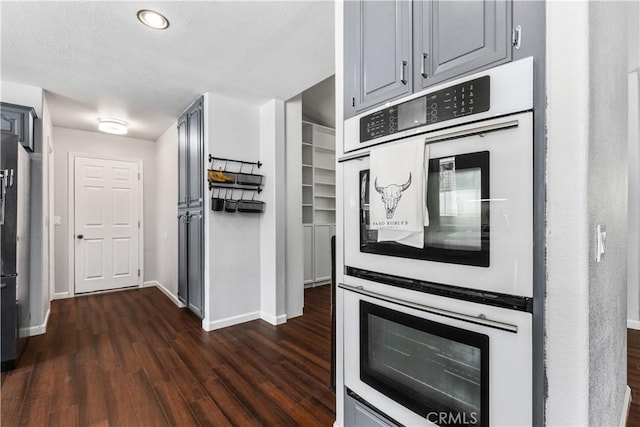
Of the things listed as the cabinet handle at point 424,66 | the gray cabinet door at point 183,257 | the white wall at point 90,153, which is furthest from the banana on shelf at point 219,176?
the white wall at point 90,153

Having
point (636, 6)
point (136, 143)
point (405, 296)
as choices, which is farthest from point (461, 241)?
point (136, 143)

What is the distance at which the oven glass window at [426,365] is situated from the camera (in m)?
1.05

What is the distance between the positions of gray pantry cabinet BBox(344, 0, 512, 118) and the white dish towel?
268 mm

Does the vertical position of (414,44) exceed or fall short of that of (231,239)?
it exceeds it

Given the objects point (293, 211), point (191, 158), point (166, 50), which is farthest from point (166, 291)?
point (166, 50)

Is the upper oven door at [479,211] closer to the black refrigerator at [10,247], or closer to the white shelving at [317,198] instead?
the black refrigerator at [10,247]

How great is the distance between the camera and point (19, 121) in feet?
9.57

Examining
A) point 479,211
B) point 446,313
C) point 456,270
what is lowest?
point 446,313

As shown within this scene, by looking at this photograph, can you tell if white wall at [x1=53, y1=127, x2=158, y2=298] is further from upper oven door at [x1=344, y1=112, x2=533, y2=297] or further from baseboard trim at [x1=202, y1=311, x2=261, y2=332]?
upper oven door at [x1=344, y1=112, x2=533, y2=297]

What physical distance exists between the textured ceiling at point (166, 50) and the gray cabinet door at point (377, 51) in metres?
0.52

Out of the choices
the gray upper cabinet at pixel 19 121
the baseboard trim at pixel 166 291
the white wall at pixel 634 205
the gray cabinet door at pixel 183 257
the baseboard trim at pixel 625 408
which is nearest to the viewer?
the baseboard trim at pixel 625 408

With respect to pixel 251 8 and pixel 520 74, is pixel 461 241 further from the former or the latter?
pixel 251 8

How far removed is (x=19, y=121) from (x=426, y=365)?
3927 mm

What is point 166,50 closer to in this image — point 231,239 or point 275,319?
point 231,239
